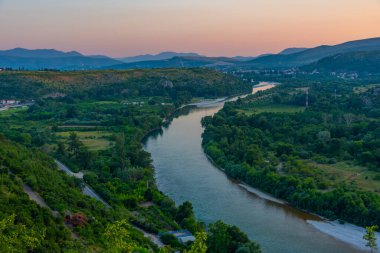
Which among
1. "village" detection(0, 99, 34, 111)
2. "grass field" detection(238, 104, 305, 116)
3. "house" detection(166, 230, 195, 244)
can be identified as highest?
"village" detection(0, 99, 34, 111)

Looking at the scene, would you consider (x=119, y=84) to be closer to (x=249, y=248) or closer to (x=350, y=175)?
(x=350, y=175)

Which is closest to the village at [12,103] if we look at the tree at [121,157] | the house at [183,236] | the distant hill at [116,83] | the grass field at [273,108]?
the distant hill at [116,83]

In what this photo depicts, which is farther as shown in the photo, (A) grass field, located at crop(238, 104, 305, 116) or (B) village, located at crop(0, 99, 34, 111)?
(B) village, located at crop(0, 99, 34, 111)

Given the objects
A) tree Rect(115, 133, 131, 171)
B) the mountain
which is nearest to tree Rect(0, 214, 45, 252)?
tree Rect(115, 133, 131, 171)

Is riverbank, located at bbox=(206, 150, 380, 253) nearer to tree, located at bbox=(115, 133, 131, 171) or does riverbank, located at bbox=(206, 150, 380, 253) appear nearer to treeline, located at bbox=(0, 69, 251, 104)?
tree, located at bbox=(115, 133, 131, 171)

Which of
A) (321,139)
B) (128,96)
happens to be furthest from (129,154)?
(128,96)
